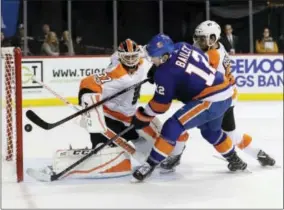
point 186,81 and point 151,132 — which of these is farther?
point 151,132

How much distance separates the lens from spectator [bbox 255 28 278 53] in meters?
8.67

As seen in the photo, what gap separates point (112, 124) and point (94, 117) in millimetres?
283

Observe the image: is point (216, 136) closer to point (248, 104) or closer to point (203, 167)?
point (203, 167)

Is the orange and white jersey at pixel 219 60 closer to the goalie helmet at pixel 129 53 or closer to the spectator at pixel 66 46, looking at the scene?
the goalie helmet at pixel 129 53

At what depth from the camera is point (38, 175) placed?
340 cm

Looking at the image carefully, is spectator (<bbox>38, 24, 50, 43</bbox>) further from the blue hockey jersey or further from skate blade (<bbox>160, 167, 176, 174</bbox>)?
the blue hockey jersey

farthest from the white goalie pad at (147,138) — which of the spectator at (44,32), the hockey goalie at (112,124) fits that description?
the spectator at (44,32)

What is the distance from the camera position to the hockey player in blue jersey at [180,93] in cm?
320

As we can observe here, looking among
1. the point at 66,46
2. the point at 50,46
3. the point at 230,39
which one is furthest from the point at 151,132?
the point at 230,39

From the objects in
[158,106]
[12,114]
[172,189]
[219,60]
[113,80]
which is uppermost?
[219,60]

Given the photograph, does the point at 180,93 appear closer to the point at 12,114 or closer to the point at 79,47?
the point at 12,114

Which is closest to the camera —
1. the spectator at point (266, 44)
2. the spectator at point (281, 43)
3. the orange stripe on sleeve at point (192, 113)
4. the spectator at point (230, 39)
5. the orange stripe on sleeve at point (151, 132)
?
the orange stripe on sleeve at point (192, 113)

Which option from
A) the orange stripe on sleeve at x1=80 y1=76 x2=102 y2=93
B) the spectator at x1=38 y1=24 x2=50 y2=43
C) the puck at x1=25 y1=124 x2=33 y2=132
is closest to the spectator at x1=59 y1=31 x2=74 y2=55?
the spectator at x1=38 y1=24 x2=50 y2=43

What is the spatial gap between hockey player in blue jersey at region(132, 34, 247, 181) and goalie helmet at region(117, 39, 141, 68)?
22 centimetres
